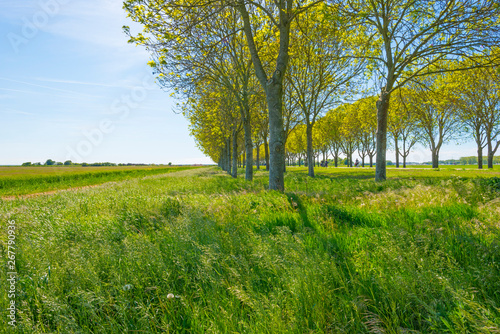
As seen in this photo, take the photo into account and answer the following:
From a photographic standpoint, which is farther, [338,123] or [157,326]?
[338,123]

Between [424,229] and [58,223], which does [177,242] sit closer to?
[58,223]

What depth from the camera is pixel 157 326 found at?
6.18ft

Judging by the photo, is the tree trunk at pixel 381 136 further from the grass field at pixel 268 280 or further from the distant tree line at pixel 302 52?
the grass field at pixel 268 280

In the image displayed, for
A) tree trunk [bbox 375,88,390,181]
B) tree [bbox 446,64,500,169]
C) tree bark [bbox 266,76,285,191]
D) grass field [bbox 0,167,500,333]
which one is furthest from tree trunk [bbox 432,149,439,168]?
grass field [bbox 0,167,500,333]

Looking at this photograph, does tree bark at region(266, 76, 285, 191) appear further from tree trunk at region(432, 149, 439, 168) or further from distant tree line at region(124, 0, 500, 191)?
tree trunk at region(432, 149, 439, 168)

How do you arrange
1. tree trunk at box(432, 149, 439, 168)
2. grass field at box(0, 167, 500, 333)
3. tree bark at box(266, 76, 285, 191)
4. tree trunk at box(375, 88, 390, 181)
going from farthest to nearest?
tree trunk at box(432, 149, 439, 168) < tree trunk at box(375, 88, 390, 181) < tree bark at box(266, 76, 285, 191) < grass field at box(0, 167, 500, 333)

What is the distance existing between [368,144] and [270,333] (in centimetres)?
5831

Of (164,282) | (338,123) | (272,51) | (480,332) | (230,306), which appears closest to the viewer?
(480,332)

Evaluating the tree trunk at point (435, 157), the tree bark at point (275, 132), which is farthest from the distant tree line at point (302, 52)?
the tree trunk at point (435, 157)

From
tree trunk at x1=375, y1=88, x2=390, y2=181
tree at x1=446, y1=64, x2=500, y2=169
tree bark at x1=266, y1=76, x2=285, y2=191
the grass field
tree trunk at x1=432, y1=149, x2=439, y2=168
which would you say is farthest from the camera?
tree trunk at x1=432, y1=149, x2=439, y2=168

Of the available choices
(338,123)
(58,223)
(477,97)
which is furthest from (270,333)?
(338,123)

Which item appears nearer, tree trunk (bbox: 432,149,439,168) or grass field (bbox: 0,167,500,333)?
grass field (bbox: 0,167,500,333)

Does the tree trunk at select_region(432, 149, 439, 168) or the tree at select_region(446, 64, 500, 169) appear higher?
the tree at select_region(446, 64, 500, 169)

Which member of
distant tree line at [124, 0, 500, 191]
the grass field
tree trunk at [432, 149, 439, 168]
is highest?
distant tree line at [124, 0, 500, 191]
